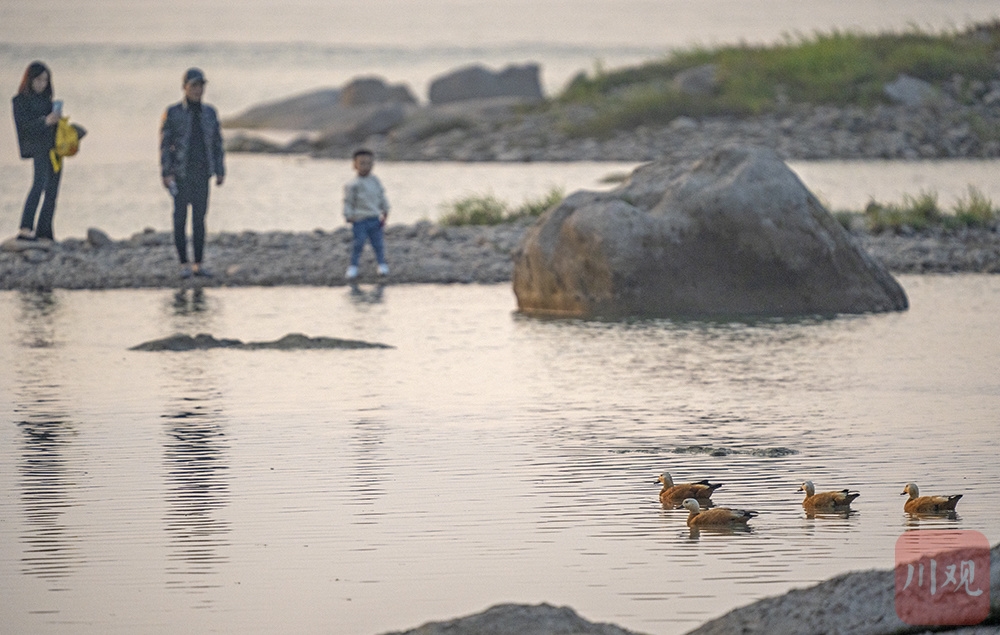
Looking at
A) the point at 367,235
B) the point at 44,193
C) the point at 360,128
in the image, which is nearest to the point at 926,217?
the point at 367,235

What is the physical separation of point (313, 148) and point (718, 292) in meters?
35.7

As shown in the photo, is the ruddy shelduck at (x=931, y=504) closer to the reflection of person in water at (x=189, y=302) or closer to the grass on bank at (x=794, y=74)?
the reflection of person in water at (x=189, y=302)

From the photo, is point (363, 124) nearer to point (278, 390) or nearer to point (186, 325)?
point (186, 325)

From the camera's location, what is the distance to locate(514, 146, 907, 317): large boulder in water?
16.9m

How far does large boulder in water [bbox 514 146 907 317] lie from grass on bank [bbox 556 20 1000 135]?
31368mm

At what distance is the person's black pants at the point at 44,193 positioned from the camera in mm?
21812

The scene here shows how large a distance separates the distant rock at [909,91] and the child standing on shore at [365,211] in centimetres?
3040

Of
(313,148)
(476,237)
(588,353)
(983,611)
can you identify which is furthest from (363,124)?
(983,611)

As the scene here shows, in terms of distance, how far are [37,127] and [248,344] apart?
25.2 feet

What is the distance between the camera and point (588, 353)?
14672 mm

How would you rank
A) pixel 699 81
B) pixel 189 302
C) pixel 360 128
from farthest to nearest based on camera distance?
pixel 360 128 → pixel 699 81 → pixel 189 302

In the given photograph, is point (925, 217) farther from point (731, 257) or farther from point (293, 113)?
point (293, 113)

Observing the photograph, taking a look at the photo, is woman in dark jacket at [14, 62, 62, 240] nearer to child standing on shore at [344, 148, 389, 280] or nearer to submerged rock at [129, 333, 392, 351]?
child standing on shore at [344, 148, 389, 280]

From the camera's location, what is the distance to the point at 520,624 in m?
6.44
